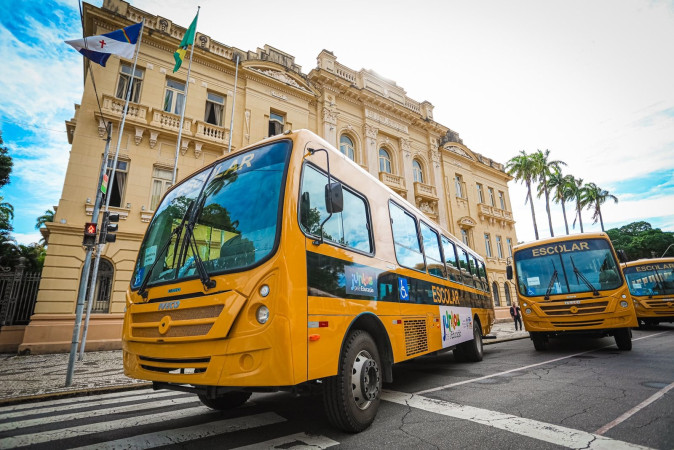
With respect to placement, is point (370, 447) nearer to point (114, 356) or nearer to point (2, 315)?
point (114, 356)

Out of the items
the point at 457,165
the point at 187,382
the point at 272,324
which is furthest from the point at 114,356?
the point at 457,165

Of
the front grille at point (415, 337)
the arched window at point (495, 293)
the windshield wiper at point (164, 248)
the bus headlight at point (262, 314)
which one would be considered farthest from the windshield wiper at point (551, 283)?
the arched window at point (495, 293)

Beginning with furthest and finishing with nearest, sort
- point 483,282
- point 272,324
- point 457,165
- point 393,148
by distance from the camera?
1. point 457,165
2. point 393,148
3. point 483,282
4. point 272,324

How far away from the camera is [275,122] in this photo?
59.9 ft

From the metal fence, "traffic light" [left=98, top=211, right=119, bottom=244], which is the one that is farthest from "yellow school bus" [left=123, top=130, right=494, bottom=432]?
the metal fence

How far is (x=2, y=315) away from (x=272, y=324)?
15.3m

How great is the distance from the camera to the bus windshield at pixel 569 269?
8.20 meters

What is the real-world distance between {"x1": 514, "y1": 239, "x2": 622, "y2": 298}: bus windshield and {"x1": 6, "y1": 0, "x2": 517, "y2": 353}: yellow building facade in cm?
1307

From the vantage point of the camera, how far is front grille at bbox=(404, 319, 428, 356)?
4574mm

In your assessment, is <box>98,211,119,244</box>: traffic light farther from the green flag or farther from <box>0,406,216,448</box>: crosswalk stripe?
the green flag

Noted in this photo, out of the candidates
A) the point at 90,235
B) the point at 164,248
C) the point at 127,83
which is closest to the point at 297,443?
the point at 164,248

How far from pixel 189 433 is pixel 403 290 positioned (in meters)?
3.19

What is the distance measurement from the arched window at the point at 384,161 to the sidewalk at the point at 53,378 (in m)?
18.4

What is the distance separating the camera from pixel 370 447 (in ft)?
9.29
